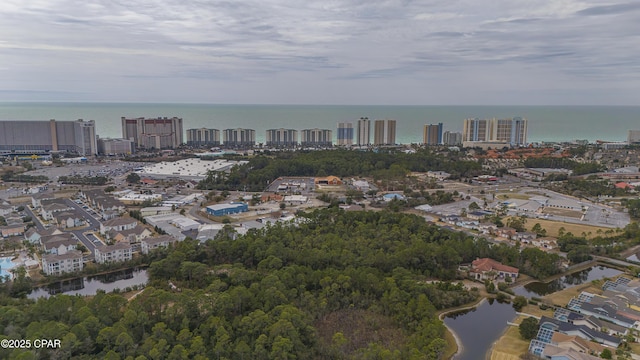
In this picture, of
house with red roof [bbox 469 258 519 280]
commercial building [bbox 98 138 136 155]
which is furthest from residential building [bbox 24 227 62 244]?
commercial building [bbox 98 138 136 155]

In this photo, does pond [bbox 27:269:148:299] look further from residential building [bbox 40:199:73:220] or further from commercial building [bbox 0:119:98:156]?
commercial building [bbox 0:119:98:156]

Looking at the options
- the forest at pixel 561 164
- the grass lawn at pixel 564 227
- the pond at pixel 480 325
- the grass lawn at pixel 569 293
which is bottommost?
the pond at pixel 480 325

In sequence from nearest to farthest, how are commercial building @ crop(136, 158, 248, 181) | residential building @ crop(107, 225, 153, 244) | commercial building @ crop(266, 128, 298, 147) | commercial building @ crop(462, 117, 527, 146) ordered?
residential building @ crop(107, 225, 153, 244) < commercial building @ crop(136, 158, 248, 181) < commercial building @ crop(462, 117, 527, 146) < commercial building @ crop(266, 128, 298, 147)

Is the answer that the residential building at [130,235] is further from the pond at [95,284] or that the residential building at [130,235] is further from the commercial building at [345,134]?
the commercial building at [345,134]

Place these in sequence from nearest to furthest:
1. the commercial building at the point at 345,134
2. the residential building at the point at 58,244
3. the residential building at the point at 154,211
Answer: the residential building at the point at 58,244 → the residential building at the point at 154,211 → the commercial building at the point at 345,134

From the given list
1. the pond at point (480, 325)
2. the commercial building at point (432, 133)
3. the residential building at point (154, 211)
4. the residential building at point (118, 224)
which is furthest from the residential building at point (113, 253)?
the commercial building at point (432, 133)

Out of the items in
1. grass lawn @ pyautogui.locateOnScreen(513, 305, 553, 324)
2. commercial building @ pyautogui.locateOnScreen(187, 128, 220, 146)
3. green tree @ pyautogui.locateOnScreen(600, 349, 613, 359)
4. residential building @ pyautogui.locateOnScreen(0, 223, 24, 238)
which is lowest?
grass lawn @ pyautogui.locateOnScreen(513, 305, 553, 324)
